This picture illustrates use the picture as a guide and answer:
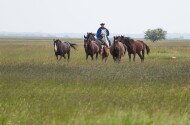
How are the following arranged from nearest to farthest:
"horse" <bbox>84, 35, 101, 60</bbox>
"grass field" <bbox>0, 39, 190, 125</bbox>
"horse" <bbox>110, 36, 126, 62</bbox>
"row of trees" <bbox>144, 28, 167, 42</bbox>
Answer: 1. "grass field" <bbox>0, 39, 190, 125</bbox>
2. "horse" <bbox>110, 36, 126, 62</bbox>
3. "horse" <bbox>84, 35, 101, 60</bbox>
4. "row of trees" <bbox>144, 28, 167, 42</bbox>

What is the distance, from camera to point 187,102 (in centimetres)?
1229

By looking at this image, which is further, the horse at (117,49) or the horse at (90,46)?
the horse at (90,46)

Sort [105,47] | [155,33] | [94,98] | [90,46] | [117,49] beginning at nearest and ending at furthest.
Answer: [94,98]
[117,49]
[90,46]
[105,47]
[155,33]

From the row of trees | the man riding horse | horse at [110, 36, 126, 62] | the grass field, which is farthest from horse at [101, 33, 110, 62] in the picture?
the row of trees

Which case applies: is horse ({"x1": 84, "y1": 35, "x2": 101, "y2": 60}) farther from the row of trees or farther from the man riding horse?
the row of trees

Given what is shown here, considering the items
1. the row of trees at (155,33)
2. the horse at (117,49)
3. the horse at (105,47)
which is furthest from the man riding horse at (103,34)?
the row of trees at (155,33)

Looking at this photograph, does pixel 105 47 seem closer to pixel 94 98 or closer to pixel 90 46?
pixel 90 46

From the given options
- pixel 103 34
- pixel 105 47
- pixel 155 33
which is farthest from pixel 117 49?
pixel 155 33

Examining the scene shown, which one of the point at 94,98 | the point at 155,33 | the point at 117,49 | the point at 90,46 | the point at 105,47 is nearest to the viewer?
the point at 94,98

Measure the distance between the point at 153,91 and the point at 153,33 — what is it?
134783 mm

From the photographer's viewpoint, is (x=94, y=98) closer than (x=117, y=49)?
Yes

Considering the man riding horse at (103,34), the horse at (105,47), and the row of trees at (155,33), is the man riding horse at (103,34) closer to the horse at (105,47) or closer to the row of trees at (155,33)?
the horse at (105,47)

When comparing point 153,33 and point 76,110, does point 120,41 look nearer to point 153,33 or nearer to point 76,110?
point 76,110

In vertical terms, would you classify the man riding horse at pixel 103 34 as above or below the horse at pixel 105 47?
above
